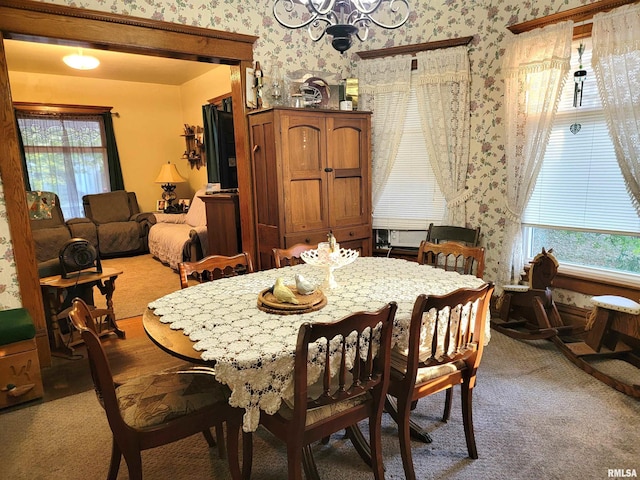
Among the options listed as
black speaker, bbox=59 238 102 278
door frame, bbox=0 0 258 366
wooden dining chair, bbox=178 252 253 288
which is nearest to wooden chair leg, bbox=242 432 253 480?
wooden dining chair, bbox=178 252 253 288

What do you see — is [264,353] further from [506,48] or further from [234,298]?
[506,48]

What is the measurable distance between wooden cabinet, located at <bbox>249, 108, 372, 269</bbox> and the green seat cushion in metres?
1.76

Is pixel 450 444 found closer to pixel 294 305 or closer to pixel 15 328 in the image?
pixel 294 305

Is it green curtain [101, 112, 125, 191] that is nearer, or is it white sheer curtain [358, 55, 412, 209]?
white sheer curtain [358, 55, 412, 209]

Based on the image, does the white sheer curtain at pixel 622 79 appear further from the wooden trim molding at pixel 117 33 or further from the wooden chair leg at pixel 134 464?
the wooden chair leg at pixel 134 464

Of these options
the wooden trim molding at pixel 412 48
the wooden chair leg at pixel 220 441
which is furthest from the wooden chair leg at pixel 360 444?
the wooden trim molding at pixel 412 48

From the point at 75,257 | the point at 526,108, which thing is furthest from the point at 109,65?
the point at 526,108

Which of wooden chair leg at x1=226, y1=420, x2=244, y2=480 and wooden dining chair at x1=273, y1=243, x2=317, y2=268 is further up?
wooden dining chair at x1=273, y1=243, x2=317, y2=268

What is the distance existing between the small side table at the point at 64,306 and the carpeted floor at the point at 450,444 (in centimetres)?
83

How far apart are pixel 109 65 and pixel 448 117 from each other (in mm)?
4913

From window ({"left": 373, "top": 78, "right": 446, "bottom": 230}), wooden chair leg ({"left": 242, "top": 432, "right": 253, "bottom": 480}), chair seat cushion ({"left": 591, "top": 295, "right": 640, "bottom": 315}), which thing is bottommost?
wooden chair leg ({"left": 242, "top": 432, "right": 253, "bottom": 480})

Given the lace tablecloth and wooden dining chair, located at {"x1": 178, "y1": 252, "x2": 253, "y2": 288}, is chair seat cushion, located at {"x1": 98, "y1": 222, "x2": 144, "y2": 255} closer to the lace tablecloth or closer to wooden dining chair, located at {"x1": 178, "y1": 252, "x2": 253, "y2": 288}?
wooden dining chair, located at {"x1": 178, "y1": 252, "x2": 253, "y2": 288}

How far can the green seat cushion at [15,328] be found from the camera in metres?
2.45

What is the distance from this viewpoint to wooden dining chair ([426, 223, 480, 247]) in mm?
3635
